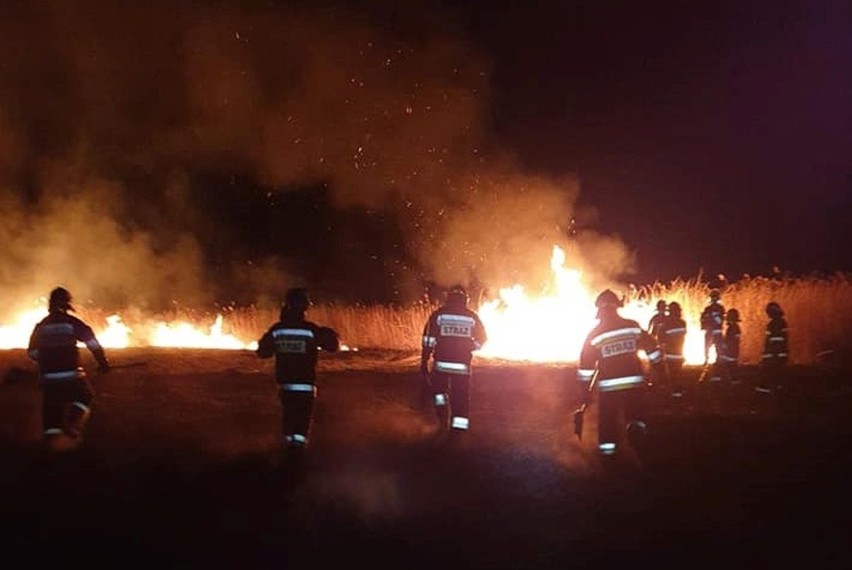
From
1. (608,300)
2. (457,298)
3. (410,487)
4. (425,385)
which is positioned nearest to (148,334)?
(425,385)

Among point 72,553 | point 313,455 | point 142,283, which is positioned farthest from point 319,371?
point 142,283

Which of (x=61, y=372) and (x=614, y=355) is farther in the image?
(x=61, y=372)

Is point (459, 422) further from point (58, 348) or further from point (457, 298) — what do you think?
point (58, 348)

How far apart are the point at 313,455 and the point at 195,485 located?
1591mm

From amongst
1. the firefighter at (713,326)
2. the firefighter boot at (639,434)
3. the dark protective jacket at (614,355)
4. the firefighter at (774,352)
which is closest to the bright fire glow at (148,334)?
the firefighter at (713,326)

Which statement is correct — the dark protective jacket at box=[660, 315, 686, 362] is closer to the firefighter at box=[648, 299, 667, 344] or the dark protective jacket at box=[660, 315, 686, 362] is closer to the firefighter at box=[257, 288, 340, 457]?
the firefighter at box=[648, 299, 667, 344]

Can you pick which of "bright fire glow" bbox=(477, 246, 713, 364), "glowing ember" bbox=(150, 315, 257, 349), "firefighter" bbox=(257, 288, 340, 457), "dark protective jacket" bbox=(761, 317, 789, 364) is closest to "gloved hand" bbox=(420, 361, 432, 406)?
"firefighter" bbox=(257, 288, 340, 457)

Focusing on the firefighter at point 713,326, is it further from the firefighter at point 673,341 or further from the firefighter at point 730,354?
the firefighter at point 673,341

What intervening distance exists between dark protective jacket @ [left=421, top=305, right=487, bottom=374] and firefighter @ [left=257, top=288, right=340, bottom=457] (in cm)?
162

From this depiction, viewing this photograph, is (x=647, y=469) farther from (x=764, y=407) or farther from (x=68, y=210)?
(x=68, y=210)

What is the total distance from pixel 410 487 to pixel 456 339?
2006 millimetres

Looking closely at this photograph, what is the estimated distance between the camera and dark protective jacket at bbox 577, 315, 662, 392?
8.15 meters

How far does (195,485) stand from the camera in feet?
25.8

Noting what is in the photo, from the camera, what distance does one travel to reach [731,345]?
15.0 metres
